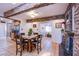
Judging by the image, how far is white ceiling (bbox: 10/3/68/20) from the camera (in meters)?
1.88

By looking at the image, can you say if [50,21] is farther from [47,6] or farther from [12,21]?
[12,21]

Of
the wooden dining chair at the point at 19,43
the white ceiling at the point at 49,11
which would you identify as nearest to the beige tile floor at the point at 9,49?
the wooden dining chair at the point at 19,43

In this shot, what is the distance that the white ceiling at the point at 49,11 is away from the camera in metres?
1.88

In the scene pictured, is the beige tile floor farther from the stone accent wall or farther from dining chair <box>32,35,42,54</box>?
the stone accent wall

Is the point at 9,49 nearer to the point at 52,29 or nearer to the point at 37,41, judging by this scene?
the point at 37,41

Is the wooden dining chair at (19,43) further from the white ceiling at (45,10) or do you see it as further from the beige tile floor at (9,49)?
the white ceiling at (45,10)

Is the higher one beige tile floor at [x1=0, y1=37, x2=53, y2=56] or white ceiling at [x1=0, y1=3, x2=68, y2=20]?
white ceiling at [x1=0, y1=3, x2=68, y2=20]

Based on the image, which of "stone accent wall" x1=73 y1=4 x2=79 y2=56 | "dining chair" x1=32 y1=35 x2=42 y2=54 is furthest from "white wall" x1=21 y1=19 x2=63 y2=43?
"stone accent wall" x1=73 y1=4 x2=79 y2=56

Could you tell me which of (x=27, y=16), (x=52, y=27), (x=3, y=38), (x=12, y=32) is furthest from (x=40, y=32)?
(x=3, y=38)

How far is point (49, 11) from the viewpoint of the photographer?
76.0 inches

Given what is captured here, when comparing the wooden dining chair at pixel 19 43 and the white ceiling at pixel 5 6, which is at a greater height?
the white ceiling at pixel 5 6

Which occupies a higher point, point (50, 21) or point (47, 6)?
point (47, 6)

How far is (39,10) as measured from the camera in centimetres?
192

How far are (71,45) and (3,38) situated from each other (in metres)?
1.09
